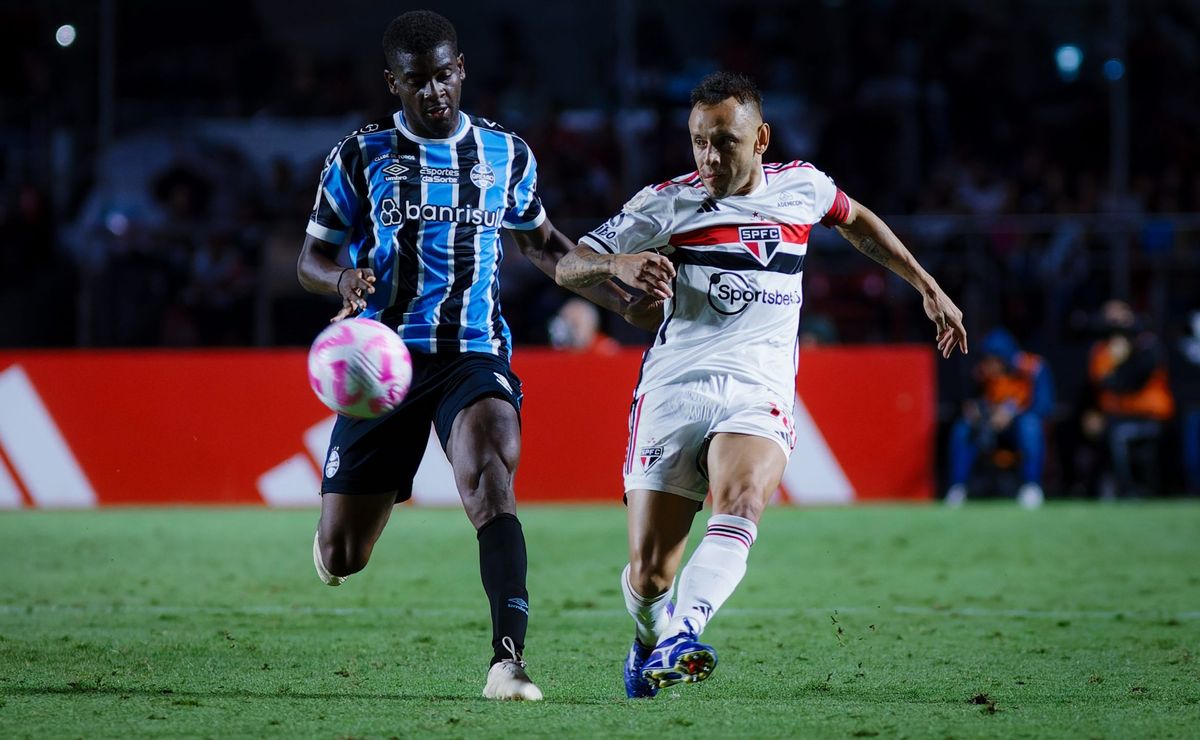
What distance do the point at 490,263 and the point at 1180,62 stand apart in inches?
684

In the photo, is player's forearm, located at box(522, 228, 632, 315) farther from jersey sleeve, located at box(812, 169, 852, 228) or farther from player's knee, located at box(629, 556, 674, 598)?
player's knee, located at box(629, 556, 674, 598)

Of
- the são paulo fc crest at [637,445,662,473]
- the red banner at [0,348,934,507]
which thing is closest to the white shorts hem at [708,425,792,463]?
the são paulo fc crest at [637,445,662,473]

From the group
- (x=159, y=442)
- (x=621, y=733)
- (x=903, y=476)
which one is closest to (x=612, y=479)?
(x=903, y=476)

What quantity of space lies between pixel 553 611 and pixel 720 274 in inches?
123

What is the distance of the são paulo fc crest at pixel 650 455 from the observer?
550 centimetres

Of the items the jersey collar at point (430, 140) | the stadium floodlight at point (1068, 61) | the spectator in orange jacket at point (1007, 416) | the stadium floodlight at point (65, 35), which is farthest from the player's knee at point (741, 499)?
the stadium floodlight at point (1068, 61)

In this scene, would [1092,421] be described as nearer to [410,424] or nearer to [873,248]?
[873,248]

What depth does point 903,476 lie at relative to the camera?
15.4m

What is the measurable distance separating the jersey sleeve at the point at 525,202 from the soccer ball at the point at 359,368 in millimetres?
822

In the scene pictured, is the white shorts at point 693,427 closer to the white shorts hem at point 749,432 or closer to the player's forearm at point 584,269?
the white shorts hem at point 749,432

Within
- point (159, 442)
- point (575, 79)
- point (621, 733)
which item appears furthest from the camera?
point (575, 79)

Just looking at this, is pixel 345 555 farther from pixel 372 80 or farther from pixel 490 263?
pixel 372 80

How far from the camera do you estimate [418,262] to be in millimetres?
5844

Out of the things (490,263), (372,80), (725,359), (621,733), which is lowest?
(621,733)
